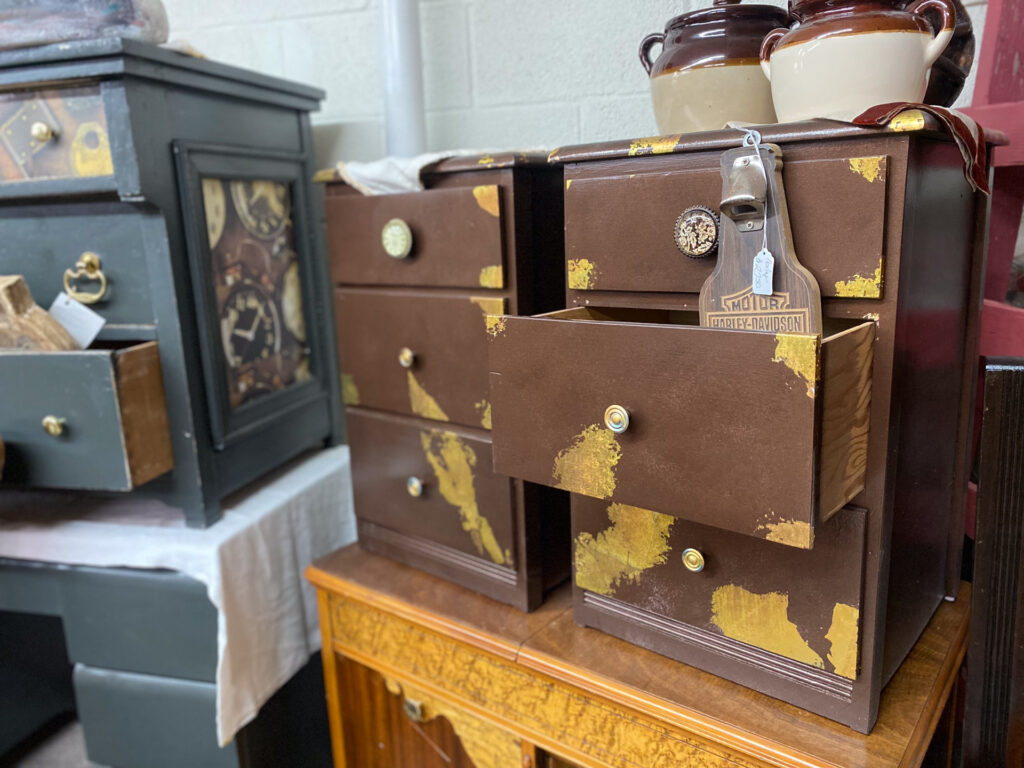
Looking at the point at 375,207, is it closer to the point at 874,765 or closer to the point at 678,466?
the point at 678,466

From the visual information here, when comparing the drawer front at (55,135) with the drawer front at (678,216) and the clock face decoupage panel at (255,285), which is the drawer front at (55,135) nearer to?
the clock face decoupage panel at (255,285)

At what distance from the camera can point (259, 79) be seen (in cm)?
126

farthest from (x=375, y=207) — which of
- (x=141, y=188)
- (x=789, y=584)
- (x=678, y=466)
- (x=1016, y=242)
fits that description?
(x=1016, y=242)

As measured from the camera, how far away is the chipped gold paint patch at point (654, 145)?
0.76m

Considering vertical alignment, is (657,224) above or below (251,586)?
above

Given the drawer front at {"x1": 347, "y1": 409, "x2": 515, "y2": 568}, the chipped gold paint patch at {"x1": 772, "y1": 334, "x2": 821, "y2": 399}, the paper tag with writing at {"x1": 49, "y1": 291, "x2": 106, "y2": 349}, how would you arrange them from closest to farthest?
the chipped gold paint patch at {"x1": 772, "y1": 334, "x2": 821, "y2": 399}
the drawer front at {"x1": 347, "y1": 409, "x2": 515, "y2": 568}
the paper tag with writing at {"x1": 49, "y1": 291, "x2": 106, "y2": 349}

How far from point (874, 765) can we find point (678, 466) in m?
0.36

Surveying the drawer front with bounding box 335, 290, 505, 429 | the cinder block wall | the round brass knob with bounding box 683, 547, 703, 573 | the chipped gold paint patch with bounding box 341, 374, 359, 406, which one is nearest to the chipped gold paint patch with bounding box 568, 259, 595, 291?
the drawer front with bounding box 335, 290, 505, 429

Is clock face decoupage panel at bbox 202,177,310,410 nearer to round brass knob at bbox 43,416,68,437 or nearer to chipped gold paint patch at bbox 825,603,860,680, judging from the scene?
round brass knob at bbox 43,416,68,437

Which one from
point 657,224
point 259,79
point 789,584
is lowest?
point 789,584

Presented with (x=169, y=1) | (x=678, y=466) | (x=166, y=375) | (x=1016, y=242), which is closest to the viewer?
(x=678, y=466)

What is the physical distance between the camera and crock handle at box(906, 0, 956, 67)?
69 centimetres

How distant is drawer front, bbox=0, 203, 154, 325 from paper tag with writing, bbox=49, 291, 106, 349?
0.05 ft

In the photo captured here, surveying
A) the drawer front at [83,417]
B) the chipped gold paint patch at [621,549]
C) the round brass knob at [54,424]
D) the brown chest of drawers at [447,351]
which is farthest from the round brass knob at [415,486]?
the round brass knob at [54,424]
